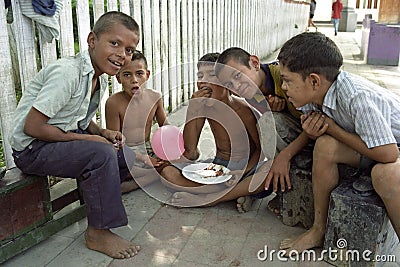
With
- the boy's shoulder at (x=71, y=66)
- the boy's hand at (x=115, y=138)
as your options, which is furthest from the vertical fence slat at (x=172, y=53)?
the boy's shoulder at (x=71, y=66)

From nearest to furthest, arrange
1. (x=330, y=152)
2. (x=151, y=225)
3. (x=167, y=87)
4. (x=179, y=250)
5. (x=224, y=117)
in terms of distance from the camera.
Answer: (x=330, y=152) < (x=179, y=250) < (x=151, y=225) < (x=224, y=117) < (x=167, y=87)

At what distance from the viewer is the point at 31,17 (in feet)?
8.61

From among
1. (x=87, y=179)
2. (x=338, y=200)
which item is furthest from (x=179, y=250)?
A: (x=338, y=200)

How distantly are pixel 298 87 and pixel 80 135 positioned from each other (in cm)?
118

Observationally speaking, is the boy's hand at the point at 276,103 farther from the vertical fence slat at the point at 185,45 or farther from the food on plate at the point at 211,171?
the vertical fence slat at the point at 185,45

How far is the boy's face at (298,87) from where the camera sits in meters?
2.21

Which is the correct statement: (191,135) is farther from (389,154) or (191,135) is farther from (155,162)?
(389,154)

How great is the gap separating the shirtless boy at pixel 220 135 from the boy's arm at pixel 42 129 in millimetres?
926

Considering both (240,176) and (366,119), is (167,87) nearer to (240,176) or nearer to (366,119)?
(240,176)

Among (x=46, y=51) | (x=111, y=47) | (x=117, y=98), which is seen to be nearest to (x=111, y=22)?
(x=111, y=47)

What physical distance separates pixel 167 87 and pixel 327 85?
9.52ft

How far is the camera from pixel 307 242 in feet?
7.61

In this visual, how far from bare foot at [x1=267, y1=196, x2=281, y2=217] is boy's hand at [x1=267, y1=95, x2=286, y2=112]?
574 millimetres

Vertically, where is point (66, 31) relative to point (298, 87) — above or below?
above
